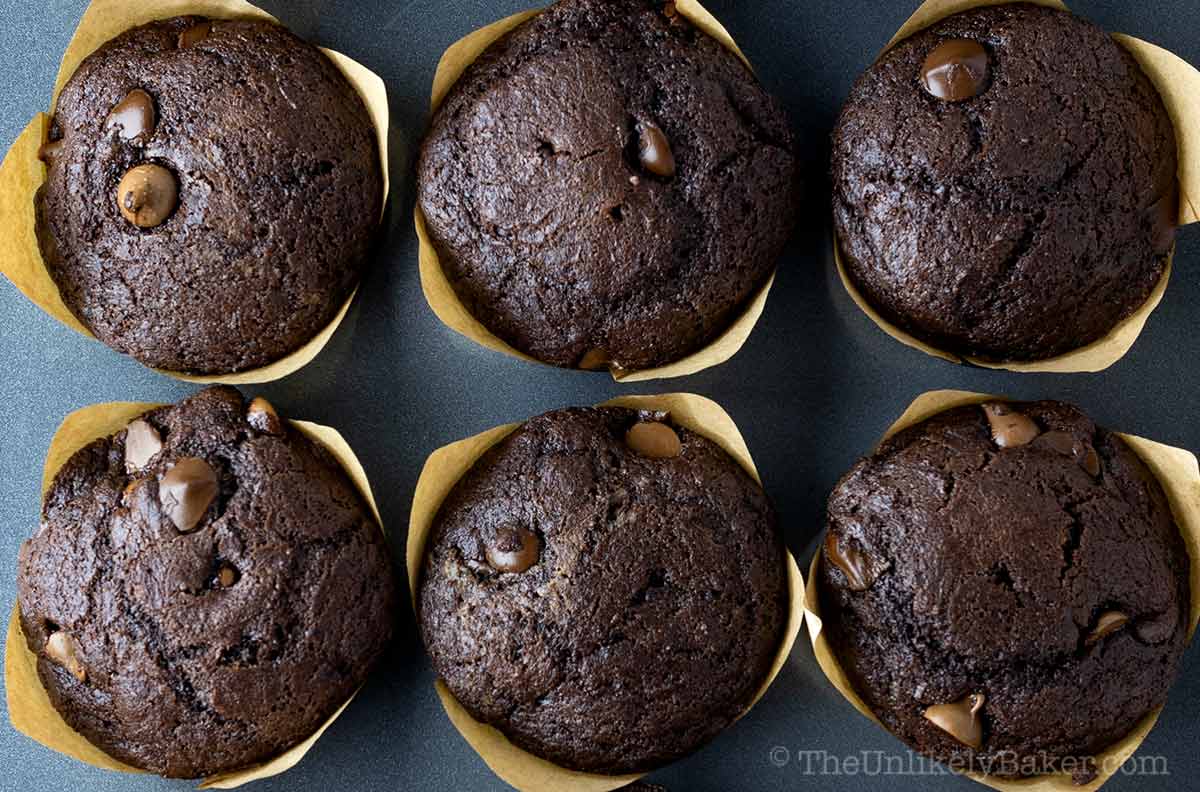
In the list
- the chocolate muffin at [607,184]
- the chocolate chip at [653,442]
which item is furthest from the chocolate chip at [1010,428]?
the chocolate chip at [653,442]

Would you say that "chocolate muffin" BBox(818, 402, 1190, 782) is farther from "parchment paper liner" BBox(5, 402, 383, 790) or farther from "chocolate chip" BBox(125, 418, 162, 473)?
"chocolate chip" BBox(125, 418, 162, 473)

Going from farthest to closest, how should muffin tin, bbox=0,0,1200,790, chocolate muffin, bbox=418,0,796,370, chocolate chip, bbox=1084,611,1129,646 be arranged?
muffin tin, bbox=0,0,1200,790 → chocolate muffin, bbox=418,0,796,370 → chocolate chip, bbox=1084,611,1129,646

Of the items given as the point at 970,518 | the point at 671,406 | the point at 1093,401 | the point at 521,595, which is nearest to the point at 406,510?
the point at 521,595

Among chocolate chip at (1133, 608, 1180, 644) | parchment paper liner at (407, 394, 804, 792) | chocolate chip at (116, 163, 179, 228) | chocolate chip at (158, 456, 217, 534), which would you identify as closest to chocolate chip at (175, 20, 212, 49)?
chocolate chip at (116, 163, 179, 228)

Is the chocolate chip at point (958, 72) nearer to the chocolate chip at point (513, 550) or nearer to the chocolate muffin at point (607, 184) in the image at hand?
the chocolate muffin at point (607, 184)

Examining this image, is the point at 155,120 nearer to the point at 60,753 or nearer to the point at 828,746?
the point at 60,753

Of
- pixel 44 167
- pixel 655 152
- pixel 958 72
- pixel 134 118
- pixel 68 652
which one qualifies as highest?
pixel 958 72

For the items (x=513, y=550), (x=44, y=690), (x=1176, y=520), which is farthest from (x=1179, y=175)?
(x=44, y=690)

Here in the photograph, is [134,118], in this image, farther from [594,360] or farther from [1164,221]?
[1164,221]
